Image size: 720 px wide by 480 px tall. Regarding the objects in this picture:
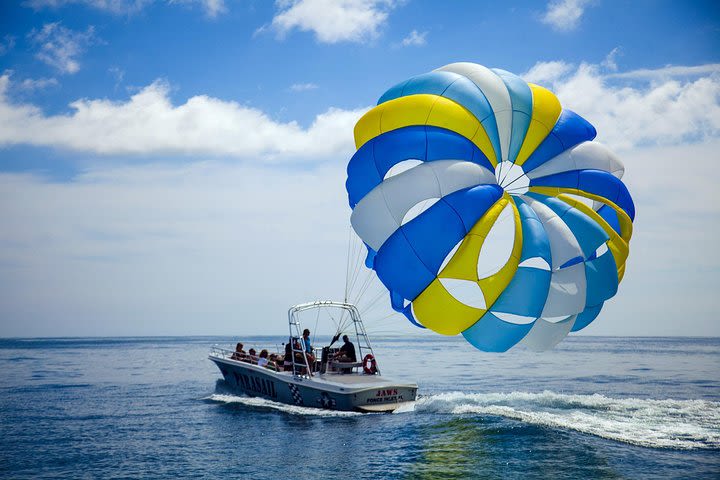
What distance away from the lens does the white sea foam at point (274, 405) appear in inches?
534

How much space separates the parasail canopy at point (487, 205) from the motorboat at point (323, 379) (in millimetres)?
2594

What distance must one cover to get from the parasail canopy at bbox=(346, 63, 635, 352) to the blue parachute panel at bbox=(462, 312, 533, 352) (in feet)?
0.07

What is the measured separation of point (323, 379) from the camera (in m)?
14.1

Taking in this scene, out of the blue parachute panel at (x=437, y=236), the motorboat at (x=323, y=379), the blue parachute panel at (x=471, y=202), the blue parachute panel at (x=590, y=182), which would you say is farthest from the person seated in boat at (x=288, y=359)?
the blue parachute panel at (x=590, y=182)

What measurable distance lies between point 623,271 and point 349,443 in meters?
6.03

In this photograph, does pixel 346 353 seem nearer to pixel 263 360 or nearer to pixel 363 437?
pixel 263 360

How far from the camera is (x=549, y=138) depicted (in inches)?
461

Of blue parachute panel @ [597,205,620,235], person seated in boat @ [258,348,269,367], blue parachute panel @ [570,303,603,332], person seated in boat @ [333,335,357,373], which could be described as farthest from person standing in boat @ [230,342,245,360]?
blue parachute panel @ [597,205,620,235]

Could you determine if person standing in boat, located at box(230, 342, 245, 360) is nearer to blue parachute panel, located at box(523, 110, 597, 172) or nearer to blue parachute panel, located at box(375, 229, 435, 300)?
blue parachute panel, located at box(375, 229, 435, 300)

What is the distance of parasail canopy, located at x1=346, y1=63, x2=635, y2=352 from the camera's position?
10812 mm

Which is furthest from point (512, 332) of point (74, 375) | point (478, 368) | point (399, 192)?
point (74, 375)

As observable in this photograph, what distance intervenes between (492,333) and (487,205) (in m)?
2.25

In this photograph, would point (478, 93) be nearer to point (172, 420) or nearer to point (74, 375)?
point (172, 420)

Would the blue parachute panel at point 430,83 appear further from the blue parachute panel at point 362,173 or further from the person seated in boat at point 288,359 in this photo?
the person seated in boat at point 288,359
